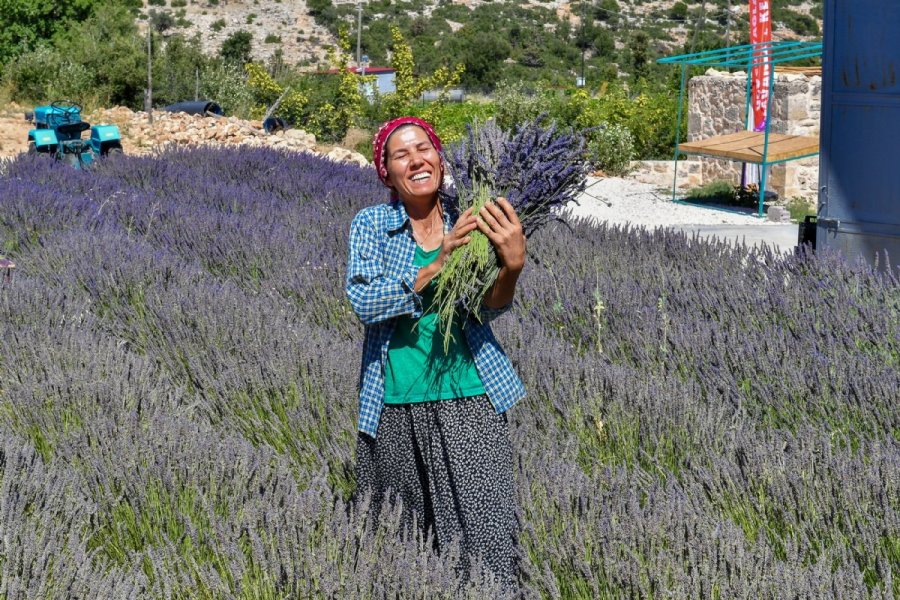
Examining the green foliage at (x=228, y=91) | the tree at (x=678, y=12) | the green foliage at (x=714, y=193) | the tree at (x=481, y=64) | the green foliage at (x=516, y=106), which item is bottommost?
the green foliage at (x=714, y=193)

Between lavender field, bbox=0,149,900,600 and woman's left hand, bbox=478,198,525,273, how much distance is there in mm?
643

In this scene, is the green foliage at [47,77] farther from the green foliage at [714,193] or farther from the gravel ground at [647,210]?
the green foliage at [714,193]

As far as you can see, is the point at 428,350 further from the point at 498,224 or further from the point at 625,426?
the point at 625,426

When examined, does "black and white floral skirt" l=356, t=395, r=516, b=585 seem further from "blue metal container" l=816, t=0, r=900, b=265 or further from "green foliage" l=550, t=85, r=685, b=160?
"green foliage" l=550, t=85, r=685, b=160

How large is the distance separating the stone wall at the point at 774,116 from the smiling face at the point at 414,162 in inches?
451

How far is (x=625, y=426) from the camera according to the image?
3.74 meters

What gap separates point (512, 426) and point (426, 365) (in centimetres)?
112

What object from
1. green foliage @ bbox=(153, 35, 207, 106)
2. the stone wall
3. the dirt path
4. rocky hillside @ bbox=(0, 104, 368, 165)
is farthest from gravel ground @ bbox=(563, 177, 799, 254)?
green foliage @ bbox=(153, 35, 207, 106)

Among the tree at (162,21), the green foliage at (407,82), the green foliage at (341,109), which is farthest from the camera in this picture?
the tree at (162,21)

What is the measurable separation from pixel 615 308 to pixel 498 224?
2821mm

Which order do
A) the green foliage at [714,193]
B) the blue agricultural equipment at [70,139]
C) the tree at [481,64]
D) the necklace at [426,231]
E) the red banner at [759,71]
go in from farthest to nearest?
the tree at [481,64] < the green foliage at [714,193] < the red banner at [759,71] < the blue agricultural equipment at [70,139] < the necklace at [426,231]

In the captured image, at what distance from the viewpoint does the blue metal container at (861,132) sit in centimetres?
651

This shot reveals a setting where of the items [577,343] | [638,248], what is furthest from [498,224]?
[638,248]

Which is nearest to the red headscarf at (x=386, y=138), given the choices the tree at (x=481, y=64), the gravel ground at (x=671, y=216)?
the gravel ground at (x=671, y=216)
